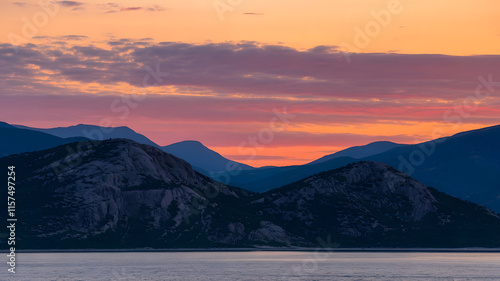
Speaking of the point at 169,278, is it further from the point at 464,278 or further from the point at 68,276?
the point at 464,278

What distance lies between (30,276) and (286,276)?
2539 inches

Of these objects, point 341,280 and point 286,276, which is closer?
point 341,280

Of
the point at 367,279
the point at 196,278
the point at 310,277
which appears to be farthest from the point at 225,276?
the point at 367,279

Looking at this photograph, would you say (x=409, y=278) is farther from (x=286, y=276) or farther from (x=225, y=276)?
(x=225, y=276)

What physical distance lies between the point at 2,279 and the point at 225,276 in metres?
53.5

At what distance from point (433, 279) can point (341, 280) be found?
25.6 metres

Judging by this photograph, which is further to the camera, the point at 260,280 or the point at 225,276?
the point at 225,276

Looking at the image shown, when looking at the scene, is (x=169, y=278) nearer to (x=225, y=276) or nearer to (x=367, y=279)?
(x=225, y=276)

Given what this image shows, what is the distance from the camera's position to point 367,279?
187 metres

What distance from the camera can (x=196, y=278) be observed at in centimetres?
18812

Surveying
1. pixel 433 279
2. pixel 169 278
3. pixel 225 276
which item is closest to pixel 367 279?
pixel 433 279

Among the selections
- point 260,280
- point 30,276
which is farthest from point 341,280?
point 30,276

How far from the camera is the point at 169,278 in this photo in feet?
610

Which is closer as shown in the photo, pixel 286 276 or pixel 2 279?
pixel 2 279
